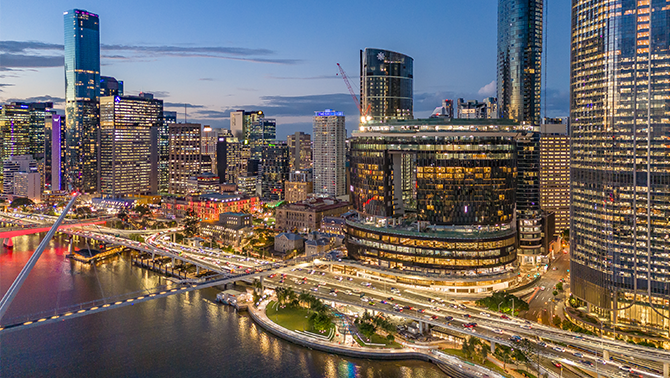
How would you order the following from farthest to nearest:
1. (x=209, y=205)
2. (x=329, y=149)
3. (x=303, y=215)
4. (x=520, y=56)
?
(x=329, y=149), (x=209, y=205), (x=520, y=56), (x=303, y=215)

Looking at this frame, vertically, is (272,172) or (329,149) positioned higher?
(329,149)

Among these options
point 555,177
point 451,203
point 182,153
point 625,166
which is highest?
point 182,153

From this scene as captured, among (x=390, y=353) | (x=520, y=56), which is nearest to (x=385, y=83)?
(x=520, y=56)

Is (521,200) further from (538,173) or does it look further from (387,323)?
(387,323)

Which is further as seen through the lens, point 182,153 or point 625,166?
point 182,153

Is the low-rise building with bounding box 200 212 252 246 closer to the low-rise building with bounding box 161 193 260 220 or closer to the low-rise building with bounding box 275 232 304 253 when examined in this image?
the low-rise building with bounding box 275 232 304 253

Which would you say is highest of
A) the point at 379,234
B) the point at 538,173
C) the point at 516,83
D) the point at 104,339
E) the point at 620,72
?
the point at 516,83

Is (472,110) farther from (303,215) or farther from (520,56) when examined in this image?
(303,215)

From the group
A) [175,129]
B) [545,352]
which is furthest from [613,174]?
[175,129]
